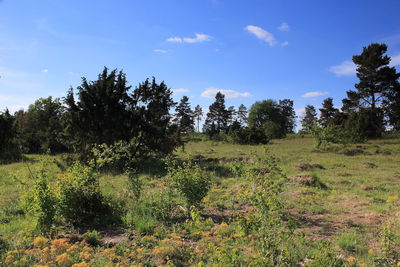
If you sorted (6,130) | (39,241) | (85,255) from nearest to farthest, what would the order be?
(85,255) < (39,241) < (6,130)

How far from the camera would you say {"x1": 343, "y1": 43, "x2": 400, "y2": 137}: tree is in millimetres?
32844

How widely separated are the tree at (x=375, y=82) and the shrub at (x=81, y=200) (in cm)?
3260

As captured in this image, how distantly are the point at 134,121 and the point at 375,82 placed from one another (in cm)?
3107

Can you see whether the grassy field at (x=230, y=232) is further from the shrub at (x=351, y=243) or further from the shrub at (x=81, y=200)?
the shrub at (x=81, y=200)

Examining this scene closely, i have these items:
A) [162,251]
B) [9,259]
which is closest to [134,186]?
[162,251]

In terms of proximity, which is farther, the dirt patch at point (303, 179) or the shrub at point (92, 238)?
the dirt patch at point (303, 179)

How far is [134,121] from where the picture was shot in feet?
51.6

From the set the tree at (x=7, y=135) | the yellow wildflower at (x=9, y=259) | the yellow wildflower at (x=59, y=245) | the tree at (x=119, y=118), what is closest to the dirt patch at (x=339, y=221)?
the yellow wildflower at (x=59, y=245)

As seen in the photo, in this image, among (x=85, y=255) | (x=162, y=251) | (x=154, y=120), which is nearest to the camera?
(x=85, y=255)

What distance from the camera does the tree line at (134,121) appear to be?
15016 millimetres

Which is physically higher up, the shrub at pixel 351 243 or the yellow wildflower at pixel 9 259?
the yellow wildflower at pixel 9 259

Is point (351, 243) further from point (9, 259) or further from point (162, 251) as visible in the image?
point (9, 259)

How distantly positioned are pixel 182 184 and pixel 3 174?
35.2ft

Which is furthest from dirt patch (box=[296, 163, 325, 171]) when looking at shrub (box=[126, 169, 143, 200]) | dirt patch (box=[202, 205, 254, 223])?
shrub (box=[126, 169, 143, 200])
